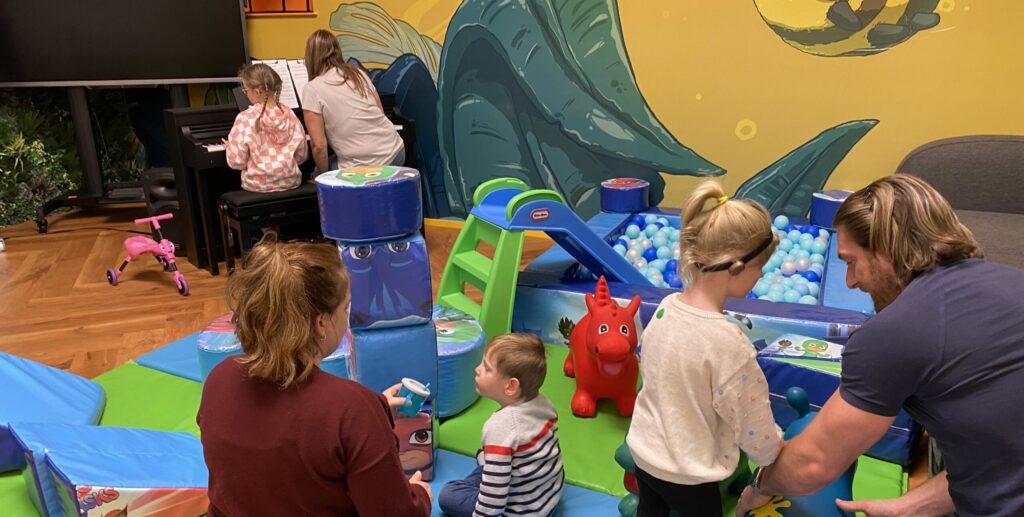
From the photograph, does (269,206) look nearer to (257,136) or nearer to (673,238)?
(257,136)

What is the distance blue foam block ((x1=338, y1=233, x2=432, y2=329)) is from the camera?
8.00 ft

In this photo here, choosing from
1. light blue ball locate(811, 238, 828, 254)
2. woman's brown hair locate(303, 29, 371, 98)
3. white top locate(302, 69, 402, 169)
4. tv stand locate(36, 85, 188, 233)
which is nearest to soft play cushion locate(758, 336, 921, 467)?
light blue ball locate(811, 238, 828, 254)

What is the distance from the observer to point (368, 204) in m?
2.37

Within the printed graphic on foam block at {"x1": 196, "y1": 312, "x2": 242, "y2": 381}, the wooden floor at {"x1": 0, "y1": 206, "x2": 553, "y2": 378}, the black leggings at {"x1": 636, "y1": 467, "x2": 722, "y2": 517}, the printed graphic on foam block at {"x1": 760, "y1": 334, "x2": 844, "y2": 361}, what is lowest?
the wooden floor at {"x1": 0, "y1": 206, "x2": 553, "y2": 378}

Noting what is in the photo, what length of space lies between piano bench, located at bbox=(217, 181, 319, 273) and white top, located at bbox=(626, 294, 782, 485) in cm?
308

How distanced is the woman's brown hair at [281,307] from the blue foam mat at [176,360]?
1.98 metres

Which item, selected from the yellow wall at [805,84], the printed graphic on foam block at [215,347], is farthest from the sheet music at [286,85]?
the printed graphic on foam block at [215,347]

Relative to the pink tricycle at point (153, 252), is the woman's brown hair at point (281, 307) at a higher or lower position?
higher

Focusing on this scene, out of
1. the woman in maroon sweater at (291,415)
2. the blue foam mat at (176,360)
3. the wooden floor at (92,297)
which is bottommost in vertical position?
the wooden floor at (92,297)

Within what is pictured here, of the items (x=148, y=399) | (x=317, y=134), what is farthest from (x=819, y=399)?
(x=317, y=134)

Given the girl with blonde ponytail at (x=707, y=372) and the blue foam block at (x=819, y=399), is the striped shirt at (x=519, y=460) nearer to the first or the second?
the girl with blonde ponytail at (x=707, y=372)

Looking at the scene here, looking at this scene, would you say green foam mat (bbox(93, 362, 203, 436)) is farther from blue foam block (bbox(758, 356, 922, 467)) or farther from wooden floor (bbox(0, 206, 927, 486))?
blue foam block (bbox(758, 356, 922, 467))

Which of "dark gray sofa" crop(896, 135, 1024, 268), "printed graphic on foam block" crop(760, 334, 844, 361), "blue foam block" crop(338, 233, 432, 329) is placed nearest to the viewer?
"blue foam block" crop(338, 233, 432, 329)

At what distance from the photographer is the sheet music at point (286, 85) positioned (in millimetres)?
5008
